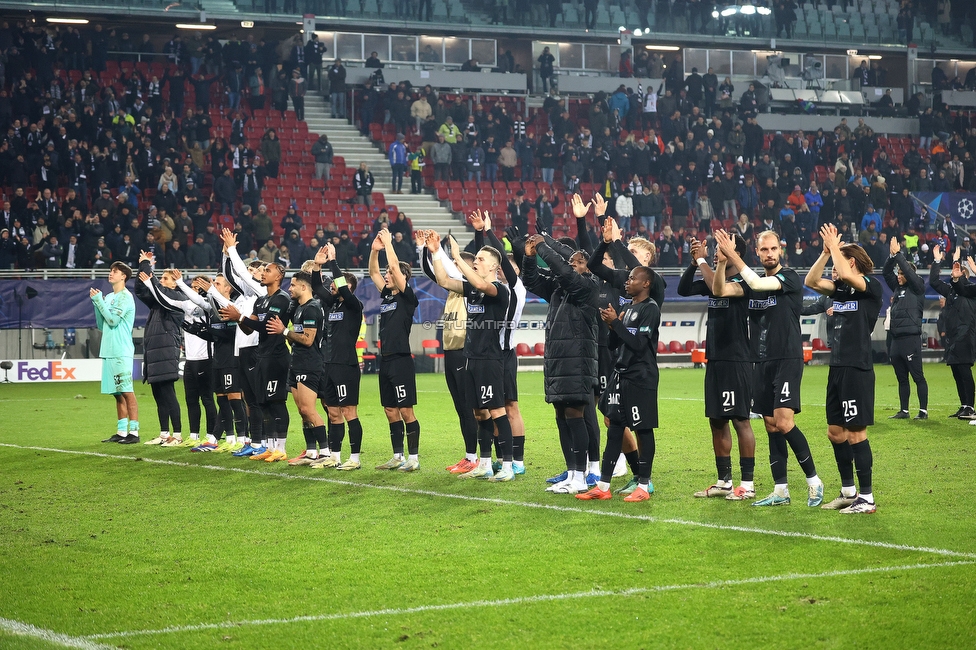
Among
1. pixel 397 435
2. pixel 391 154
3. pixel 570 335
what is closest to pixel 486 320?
pixel 570 335

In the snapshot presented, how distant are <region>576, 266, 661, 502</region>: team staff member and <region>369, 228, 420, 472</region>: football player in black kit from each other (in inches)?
104

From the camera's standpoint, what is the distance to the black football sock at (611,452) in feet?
32.7

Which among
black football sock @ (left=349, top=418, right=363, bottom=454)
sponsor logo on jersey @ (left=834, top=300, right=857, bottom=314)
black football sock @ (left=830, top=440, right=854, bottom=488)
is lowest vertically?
black football sock @ (left=349, top=418, right=363, bottom=454)

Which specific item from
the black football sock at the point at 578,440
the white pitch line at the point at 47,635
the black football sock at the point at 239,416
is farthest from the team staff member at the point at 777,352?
the black football sock at the point at 239,416

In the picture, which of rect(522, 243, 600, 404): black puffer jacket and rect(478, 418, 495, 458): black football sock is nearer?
rect(522, 243, 600, 404): black puffer jacket

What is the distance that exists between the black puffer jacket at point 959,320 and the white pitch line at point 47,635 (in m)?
13.9

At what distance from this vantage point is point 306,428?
12.9m

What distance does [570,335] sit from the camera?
10.3 metres

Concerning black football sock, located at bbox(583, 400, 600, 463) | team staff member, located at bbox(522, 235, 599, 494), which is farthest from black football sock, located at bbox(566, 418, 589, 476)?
black football sock, located at bbox(583, 400, 600, 463)

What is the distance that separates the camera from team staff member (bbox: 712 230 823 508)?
30.5ft

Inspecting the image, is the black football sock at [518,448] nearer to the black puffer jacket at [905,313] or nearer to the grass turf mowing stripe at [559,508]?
the grass turf mowing stripe at [559,508]

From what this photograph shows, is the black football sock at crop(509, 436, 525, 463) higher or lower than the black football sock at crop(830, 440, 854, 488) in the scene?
lower

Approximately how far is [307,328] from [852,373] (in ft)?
20.0

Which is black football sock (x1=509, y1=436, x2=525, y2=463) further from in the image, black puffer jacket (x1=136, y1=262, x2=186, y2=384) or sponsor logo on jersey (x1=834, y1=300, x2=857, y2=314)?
black puffer jacket (x1=136, y1=262, x2=186, y2=384)
